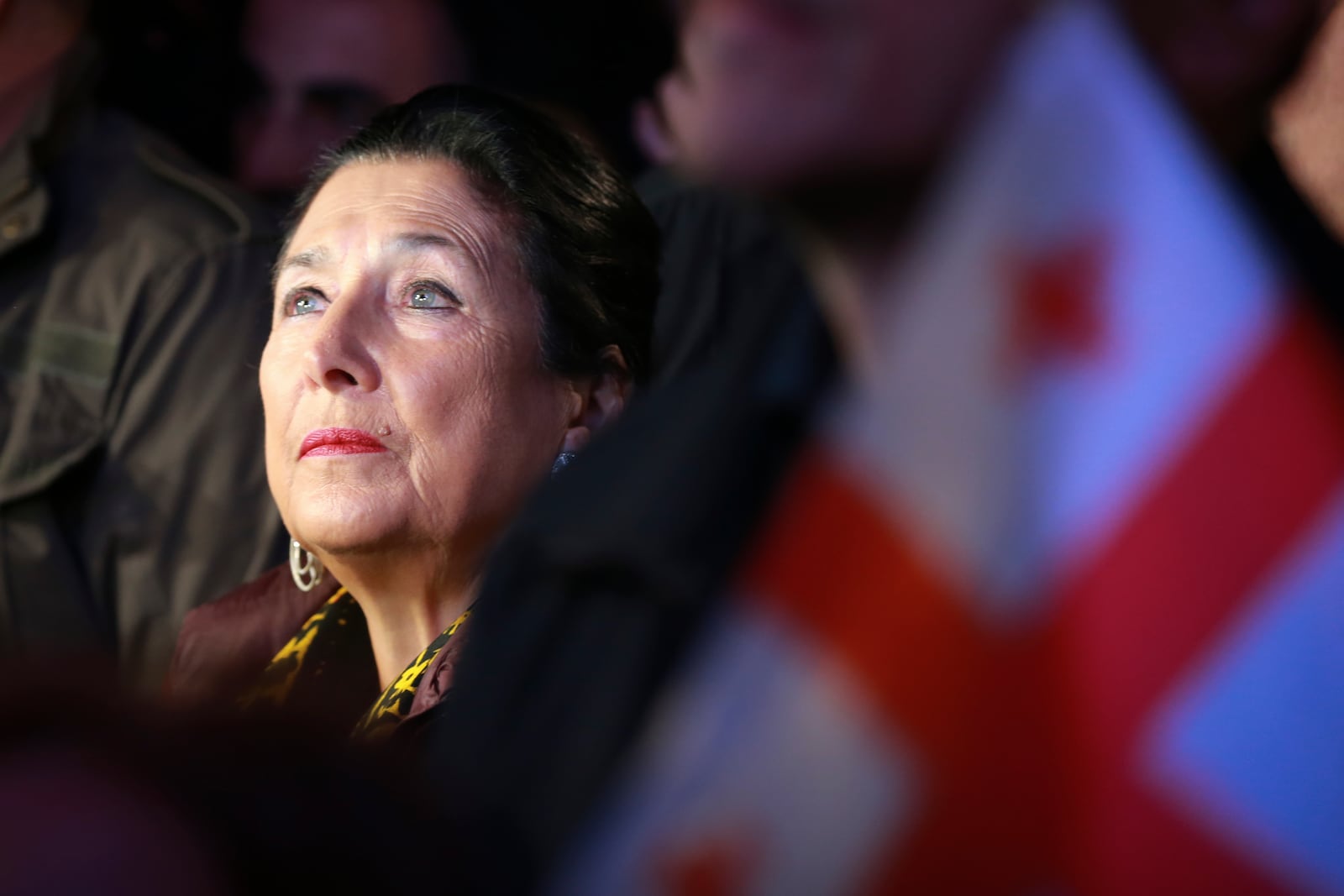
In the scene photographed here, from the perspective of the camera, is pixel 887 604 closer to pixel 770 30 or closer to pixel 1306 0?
pixel 770 30

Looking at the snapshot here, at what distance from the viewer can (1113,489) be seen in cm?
104

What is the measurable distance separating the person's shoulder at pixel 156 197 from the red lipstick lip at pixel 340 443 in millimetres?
922

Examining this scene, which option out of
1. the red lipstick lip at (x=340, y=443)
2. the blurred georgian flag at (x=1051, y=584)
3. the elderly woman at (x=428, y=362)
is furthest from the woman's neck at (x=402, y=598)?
the blurred georgian flag at (x=1051, y=584)

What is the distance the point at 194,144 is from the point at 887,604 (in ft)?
8.29

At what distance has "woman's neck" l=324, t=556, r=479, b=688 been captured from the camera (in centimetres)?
200

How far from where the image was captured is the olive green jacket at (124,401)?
2.64 meters

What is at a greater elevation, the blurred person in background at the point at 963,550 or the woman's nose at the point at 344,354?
the blurred person in background at the point at 963,550

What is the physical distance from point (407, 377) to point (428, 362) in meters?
0.03

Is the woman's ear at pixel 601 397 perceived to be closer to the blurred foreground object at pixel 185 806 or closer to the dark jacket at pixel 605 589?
the dark jacket at pixel 605 589

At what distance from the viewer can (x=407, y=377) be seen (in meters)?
1.98

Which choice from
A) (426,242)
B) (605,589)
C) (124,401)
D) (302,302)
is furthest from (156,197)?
(605,589)

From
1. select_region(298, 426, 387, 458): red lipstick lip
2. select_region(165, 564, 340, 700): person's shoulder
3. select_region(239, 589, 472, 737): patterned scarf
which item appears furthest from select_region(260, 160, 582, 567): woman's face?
select_region(165, 564, 340, 700): person's shoulder

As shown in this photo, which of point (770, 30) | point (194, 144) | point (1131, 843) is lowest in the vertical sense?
point (194, 144)

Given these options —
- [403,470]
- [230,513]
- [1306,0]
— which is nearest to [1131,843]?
[1306,0]
